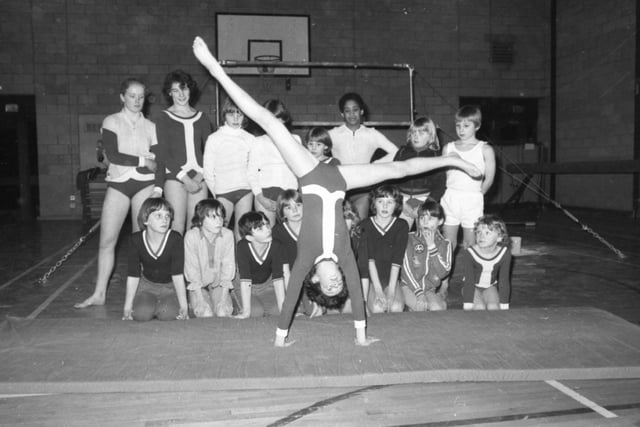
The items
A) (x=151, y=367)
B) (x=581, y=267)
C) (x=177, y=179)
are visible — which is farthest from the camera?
(x=581, y=267)

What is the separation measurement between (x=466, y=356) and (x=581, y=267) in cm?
318

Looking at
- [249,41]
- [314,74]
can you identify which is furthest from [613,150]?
[249,41]

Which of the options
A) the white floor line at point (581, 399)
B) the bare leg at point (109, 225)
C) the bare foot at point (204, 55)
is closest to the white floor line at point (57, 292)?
the bare leg at point (109, 225)

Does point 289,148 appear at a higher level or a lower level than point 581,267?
higher

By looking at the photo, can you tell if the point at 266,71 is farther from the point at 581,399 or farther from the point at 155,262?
the point at 581,399

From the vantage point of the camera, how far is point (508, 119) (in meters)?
11.5

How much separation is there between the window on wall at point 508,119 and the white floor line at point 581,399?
9.40 meters

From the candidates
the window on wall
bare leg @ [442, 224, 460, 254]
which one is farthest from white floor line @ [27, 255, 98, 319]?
the window on wall

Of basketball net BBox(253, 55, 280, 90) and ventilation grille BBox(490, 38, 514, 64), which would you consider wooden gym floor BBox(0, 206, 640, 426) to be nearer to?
basketball net BBox(253, 55, 280, 90)

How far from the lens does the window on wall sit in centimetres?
1130

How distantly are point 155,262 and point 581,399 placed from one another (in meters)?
2.37

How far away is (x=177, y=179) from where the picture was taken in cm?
361

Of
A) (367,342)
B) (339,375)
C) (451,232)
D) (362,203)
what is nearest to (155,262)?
(367,342)

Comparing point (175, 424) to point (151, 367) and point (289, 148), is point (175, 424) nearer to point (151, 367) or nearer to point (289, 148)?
point (151, 367)
